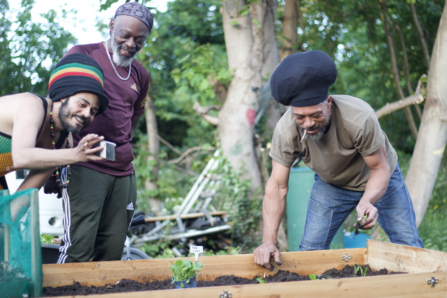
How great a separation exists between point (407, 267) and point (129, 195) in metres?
1.77

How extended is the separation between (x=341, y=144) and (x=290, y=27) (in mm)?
4969

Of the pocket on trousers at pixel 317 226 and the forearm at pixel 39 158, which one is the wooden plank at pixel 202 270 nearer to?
the pocket on trousers at pixel 317 226

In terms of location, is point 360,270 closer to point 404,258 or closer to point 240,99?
point 404,258

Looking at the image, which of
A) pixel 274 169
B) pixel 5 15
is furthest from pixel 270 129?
pixel 5 15

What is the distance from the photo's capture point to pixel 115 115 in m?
2.59

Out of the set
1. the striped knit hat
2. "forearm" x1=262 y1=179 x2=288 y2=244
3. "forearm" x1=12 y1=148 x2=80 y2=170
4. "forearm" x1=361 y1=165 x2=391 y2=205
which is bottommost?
"forearm" x1=262 y1=179 x2=288 y2=244

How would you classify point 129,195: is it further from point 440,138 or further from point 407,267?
point 440,138

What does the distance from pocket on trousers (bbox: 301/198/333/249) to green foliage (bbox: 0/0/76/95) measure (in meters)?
5.22

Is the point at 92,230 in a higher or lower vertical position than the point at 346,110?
lower

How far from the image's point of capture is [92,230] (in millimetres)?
2453

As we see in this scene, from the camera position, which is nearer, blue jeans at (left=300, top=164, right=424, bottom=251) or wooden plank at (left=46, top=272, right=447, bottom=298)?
wooden plank at (left=46, top=272, right=447, bottom=298)

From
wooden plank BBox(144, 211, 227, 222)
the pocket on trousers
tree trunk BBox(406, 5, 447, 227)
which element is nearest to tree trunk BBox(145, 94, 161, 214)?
wooden plank BBox(144, 211, 227, 222)

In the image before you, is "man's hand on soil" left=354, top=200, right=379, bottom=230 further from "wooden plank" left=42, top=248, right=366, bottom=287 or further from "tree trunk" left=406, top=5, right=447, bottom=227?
"tree trunk" left=406, top=5, right=447, bottom=227

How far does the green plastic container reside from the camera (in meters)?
5.16
